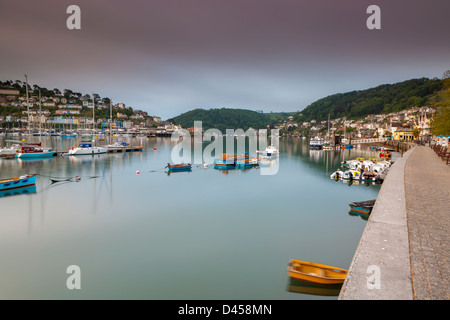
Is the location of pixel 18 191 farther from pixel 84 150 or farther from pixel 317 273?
pixel 84 150

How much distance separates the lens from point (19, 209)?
15.4 metres

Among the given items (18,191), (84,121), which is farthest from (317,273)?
(84,121)

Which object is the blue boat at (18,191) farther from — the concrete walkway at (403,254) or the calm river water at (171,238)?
the concrete walkway at (403,254)

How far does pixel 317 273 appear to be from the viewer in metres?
7.29

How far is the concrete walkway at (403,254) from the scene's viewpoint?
4.05 meters

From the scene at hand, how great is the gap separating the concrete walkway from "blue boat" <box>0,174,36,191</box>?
23.3 metres

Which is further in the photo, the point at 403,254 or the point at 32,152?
the point at 32,152

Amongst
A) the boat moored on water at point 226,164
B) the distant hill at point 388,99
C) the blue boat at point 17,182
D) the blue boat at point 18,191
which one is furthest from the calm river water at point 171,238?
the distant hill at point 388,99

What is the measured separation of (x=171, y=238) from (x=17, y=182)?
1580cm

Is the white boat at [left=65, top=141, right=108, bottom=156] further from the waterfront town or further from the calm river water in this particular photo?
the waterfront town

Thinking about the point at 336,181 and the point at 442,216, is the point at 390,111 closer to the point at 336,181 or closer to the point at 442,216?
the point at 336,181

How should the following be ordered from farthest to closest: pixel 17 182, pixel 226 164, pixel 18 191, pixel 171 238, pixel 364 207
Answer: pixel 226 164, pixel 17 182, pixel 18 191, pixel 364 207, pixel 171 238

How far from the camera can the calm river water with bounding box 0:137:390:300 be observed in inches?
310
